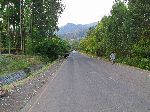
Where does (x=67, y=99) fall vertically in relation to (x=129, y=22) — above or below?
below

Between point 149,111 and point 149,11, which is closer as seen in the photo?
point 149,111

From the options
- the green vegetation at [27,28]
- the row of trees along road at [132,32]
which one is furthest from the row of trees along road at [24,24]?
the row of trees along road at [132,32]

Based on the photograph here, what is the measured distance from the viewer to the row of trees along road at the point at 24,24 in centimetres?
7044

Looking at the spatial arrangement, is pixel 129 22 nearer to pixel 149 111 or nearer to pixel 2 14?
pixel 2 14

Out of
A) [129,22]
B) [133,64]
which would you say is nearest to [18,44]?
[129,22]

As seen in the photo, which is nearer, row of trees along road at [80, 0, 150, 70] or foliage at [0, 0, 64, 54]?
row of trees along road at [80, 0, 150, 70]

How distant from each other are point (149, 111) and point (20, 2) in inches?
2338

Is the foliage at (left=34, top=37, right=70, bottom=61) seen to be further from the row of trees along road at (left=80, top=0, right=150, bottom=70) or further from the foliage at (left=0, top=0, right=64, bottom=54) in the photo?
the row of trees along road at (left=80, top=0, right=150, bottom=70)

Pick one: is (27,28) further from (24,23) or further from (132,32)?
(132,32)

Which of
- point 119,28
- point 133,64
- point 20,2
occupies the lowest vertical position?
point 133,64

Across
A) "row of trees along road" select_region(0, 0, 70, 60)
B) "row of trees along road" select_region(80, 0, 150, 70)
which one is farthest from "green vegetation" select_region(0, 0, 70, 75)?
"row of trees along road" select_region(80, 0, 150, 70)

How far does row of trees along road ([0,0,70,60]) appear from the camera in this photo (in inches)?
2773

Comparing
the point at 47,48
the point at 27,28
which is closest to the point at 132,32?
the point at 47,48

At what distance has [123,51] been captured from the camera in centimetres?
5703
